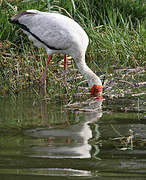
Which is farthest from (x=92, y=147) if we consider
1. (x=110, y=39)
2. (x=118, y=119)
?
(x=110, y=39)

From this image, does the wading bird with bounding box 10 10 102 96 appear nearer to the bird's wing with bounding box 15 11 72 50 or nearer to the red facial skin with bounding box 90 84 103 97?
the bird's wing with bounding box 15 11 72 50

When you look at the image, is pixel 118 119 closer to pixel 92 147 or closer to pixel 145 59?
pixel 92 147

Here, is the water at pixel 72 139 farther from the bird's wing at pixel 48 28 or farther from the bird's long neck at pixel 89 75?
the bird's wing at pixel 48 28

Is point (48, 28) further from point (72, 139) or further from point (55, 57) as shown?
point (72, 139)

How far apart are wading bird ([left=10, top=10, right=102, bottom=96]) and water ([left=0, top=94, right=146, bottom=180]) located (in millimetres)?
1413

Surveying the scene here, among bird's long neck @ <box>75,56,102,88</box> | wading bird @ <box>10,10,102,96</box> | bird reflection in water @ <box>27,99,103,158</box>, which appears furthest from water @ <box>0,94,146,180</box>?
wading bird @ <box>10,10,102,96</box>

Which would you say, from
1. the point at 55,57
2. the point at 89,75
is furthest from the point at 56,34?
the point at 55,57

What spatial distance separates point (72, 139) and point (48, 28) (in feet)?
12.0

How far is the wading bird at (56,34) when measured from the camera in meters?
7.58

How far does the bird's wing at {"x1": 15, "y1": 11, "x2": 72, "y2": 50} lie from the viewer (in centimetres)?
762

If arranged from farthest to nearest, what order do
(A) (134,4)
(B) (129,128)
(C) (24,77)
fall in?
(A) (134,4), (C) (24,77), (B) (129,128)

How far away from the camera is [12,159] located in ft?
11.8

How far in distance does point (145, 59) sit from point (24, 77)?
2070 millimetres

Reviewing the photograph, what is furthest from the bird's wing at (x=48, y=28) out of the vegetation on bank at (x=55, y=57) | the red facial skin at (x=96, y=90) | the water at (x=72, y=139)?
the water at (x=72, y=139)
